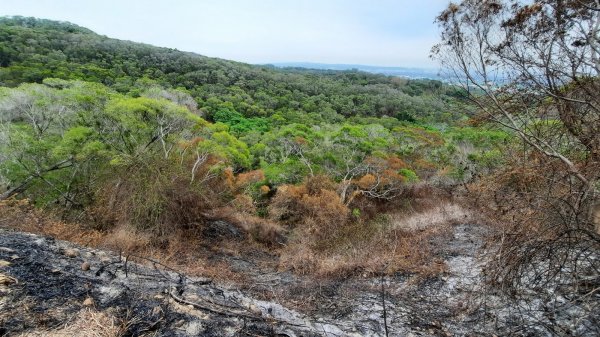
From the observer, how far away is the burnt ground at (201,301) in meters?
3.22

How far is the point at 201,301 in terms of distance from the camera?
12.6 ft

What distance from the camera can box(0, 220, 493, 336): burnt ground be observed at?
3.22 m

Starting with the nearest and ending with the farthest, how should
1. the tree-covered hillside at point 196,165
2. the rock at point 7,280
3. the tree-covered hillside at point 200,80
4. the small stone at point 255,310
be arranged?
the rock at point 7,280
the small stone at point 255,310
the tree-covered hillside at point 196,165
the tree-covered hillside at point 200,80

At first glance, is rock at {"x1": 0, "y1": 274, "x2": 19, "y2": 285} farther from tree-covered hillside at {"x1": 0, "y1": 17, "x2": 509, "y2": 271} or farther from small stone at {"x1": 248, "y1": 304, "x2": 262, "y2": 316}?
tree-covered hillside at {"x1": 0, "y1": 17, "x2": 509, "y2": 271}

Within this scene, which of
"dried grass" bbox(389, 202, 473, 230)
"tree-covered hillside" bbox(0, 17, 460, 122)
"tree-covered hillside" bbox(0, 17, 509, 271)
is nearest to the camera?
"tree-covered hillside" bbox(0, 17, 509, 271)

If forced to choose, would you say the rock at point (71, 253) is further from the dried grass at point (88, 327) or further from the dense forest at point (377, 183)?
the dense forest at point (377, 183)

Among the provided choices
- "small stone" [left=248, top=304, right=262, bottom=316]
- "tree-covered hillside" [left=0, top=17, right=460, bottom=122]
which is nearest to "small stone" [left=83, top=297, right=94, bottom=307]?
"small stone" [left=248, top=304, right=262, bottom=316]

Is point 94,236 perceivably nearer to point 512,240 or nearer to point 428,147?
point 512,240

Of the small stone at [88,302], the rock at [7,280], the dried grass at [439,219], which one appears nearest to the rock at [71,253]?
the rock at [7,280]

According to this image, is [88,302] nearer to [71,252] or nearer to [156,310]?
[156,310]

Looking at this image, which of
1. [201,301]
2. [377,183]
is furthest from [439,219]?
[201,301]

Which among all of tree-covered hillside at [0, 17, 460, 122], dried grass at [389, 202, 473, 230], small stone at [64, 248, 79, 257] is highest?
tree-covered hillside at [0, 17, 460, 122]

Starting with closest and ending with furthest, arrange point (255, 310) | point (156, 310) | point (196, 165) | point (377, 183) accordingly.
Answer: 1. point (156, 310)
2. point (255, 310)
3. point (196, 165)
4. point (377, 183)

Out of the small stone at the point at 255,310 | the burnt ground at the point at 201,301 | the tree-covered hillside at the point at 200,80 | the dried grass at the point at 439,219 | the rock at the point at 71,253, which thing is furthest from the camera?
the tree-covered hillside at the point at 200,80
